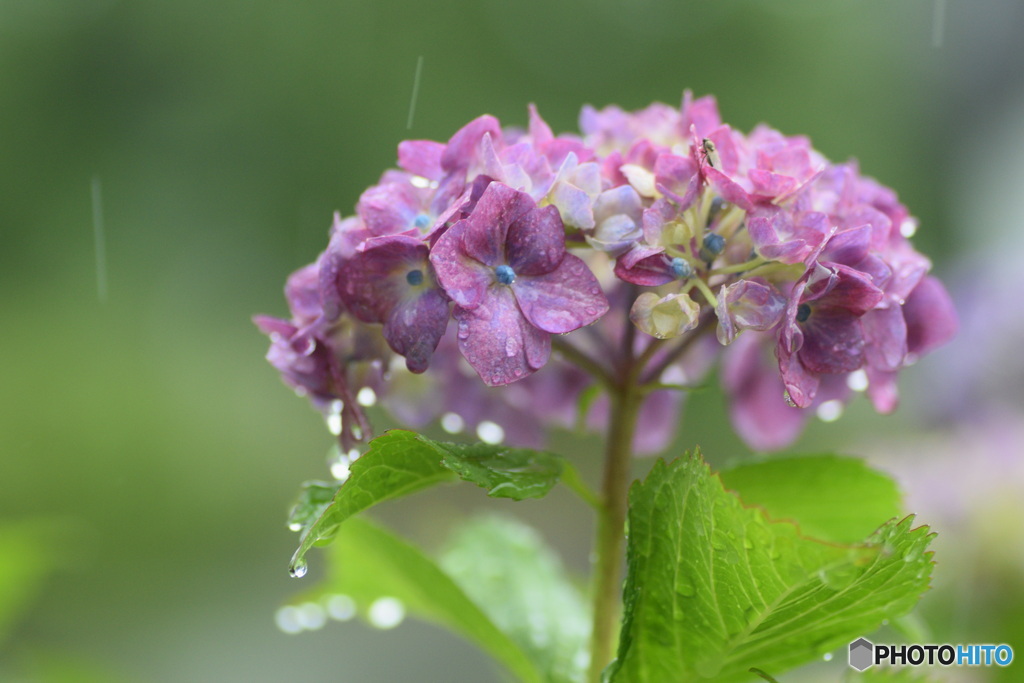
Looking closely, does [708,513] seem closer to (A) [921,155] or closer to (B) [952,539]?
(B) [952,539]

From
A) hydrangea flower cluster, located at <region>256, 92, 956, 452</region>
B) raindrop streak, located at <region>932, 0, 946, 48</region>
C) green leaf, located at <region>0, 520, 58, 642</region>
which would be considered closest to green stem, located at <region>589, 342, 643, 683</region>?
hydrangea flower cluster, located at <region>256, 92, 956, 452</region>

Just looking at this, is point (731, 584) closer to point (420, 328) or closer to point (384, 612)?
point (420, 328)

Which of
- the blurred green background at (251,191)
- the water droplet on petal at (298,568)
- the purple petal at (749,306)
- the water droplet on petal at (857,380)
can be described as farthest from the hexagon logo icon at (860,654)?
the blurred green background at (251,191)

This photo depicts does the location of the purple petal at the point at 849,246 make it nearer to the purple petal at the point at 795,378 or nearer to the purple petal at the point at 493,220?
the purple petal at the point at 795,378

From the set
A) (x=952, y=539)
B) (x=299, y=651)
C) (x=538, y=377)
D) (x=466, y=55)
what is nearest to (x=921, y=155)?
(x=466, y=55)

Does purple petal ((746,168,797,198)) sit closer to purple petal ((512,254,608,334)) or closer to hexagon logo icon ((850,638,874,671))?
purple petal ((512,254,608,334))

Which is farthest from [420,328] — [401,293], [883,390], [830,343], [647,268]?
[883,390]
